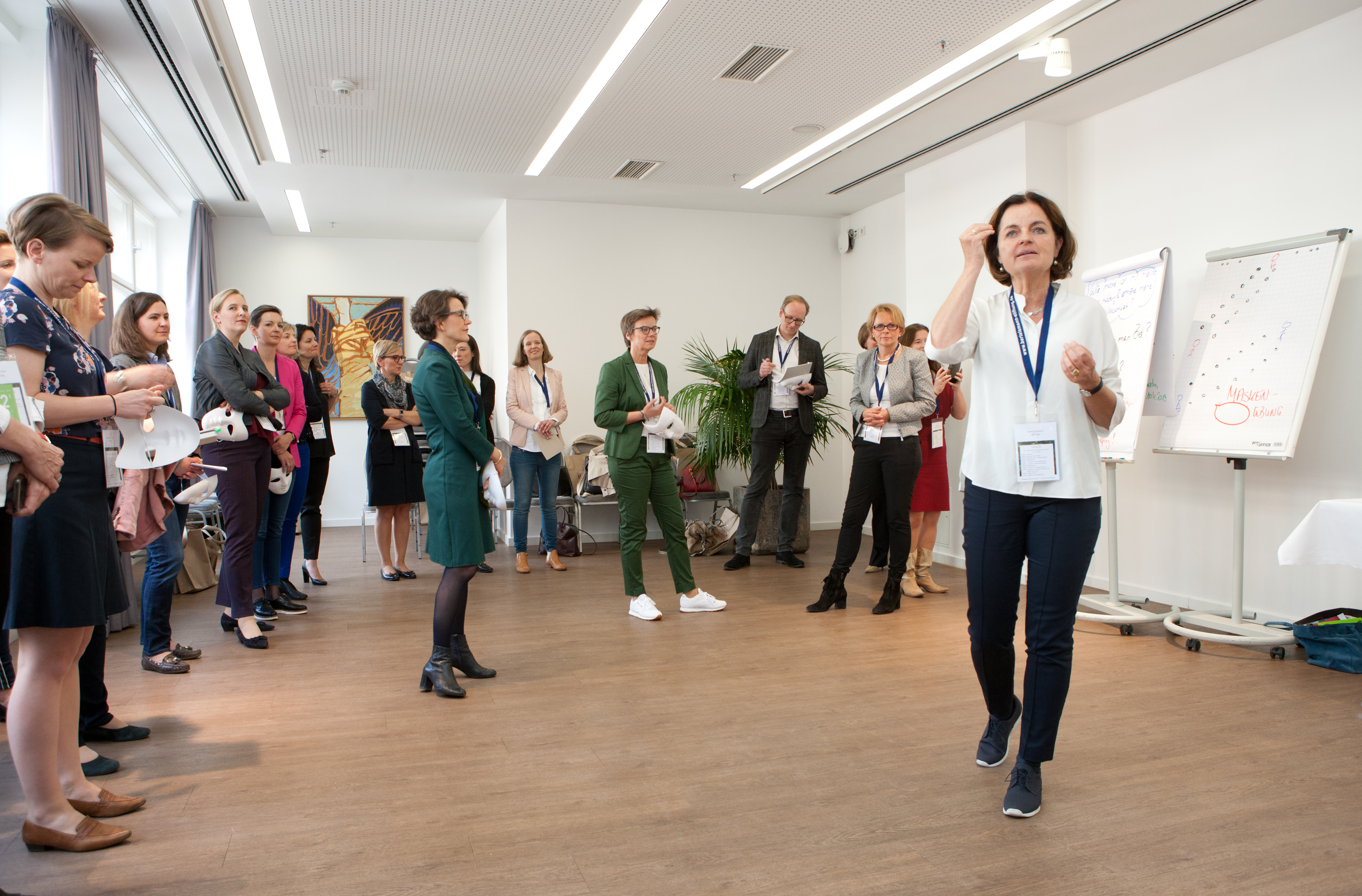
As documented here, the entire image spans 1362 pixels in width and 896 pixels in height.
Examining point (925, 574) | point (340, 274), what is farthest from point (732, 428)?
point (340, 274)

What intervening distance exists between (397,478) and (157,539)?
2304 millimetres

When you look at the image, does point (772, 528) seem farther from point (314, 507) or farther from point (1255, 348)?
point (1255, 348)

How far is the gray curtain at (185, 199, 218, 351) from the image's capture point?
757cm

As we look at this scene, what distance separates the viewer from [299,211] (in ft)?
25.6

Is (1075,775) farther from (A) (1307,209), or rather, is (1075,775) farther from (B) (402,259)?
(B) (402,259)

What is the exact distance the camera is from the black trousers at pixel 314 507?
5293mm

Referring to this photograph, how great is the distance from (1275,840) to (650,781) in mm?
1559

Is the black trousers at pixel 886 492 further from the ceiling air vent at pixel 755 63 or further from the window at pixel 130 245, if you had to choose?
the window at pixel 130 245

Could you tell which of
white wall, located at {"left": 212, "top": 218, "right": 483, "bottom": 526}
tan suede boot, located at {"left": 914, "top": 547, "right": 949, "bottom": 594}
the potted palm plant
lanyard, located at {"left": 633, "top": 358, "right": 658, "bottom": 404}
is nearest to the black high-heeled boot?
tan suede boot, located at {"left": 914, "top": 547, "right": 949, "bottom": 594}

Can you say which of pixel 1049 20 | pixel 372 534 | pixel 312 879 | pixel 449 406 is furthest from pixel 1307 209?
pixel 372 534

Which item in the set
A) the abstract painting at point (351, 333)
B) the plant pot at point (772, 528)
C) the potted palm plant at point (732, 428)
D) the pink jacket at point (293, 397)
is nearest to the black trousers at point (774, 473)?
the potted palm plant at point (732, 428)

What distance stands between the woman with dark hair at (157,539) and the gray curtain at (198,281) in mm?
4166

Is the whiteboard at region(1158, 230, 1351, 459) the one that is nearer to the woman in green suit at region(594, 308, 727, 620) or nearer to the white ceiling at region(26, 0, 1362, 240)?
the white ceiling at region(26, 0, 1362, 240)

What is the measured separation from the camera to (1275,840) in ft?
6.84
